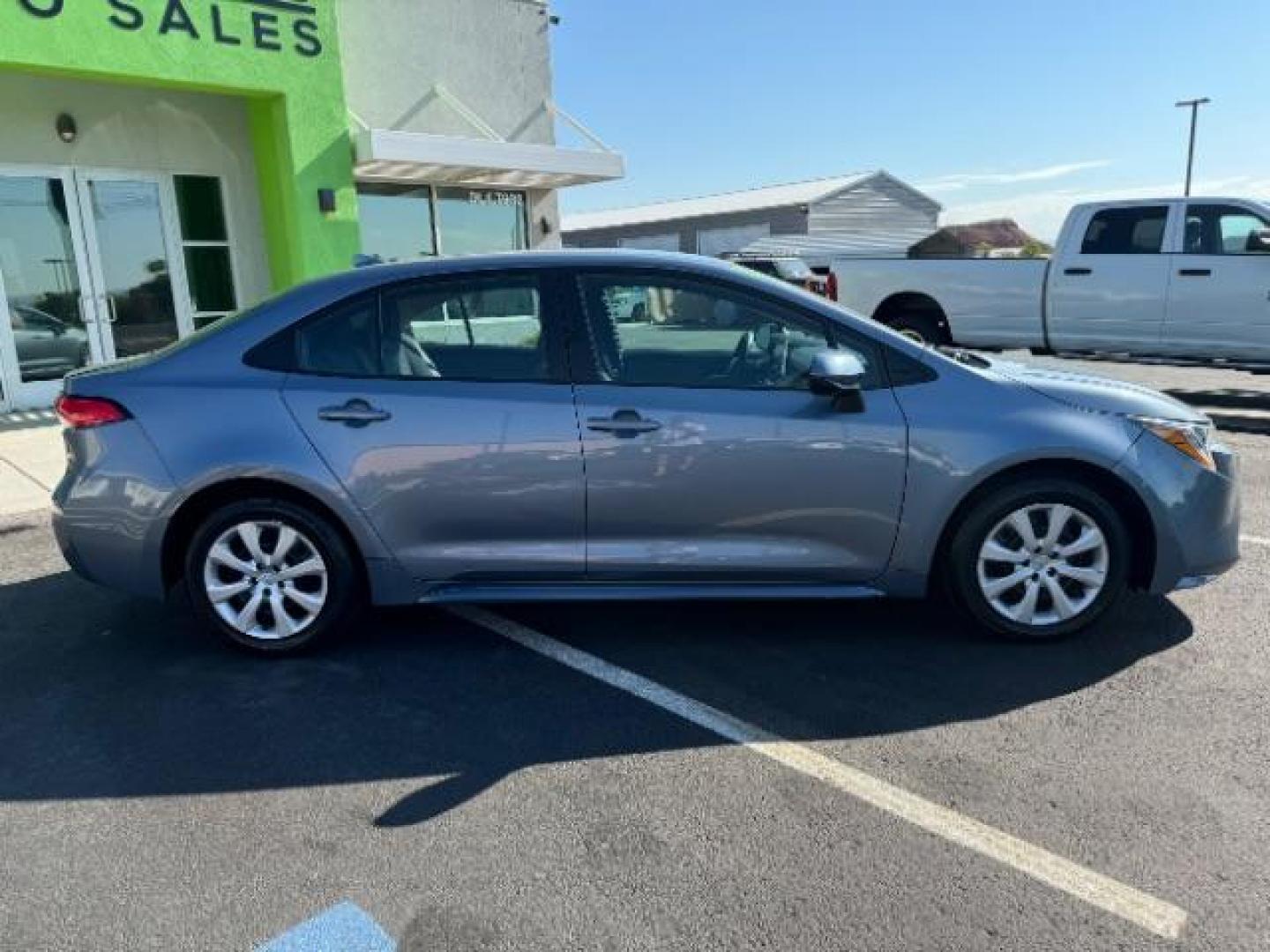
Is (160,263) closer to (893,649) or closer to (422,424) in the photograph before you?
(422,424)

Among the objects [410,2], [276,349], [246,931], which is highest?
[410,2]

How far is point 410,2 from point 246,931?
40.1 feet

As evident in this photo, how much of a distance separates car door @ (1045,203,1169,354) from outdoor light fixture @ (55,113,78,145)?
10439 mm

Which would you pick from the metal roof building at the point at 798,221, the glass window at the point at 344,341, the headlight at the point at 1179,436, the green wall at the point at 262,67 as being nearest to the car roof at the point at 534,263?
the glass window at the point at 344,341

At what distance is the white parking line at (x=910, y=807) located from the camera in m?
2.40

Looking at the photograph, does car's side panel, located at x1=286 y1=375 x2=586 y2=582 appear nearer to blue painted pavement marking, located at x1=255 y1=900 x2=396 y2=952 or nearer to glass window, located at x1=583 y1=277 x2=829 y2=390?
glass window, located at x1=583 y1=277 x2=829 y2=390

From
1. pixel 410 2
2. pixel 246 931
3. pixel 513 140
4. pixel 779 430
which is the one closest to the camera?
pixel 246 931

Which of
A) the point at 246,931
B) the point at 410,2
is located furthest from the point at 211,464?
the point at 410,2

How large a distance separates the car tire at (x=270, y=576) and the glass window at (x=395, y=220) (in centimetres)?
924

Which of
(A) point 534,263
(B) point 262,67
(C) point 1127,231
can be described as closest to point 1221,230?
(C) point 1127,231

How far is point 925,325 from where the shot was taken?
11383mm

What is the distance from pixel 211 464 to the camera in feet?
12.4

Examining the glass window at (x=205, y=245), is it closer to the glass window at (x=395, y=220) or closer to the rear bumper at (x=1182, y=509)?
the glass window at (x=395, y=220)

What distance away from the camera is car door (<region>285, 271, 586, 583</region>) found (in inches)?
147
